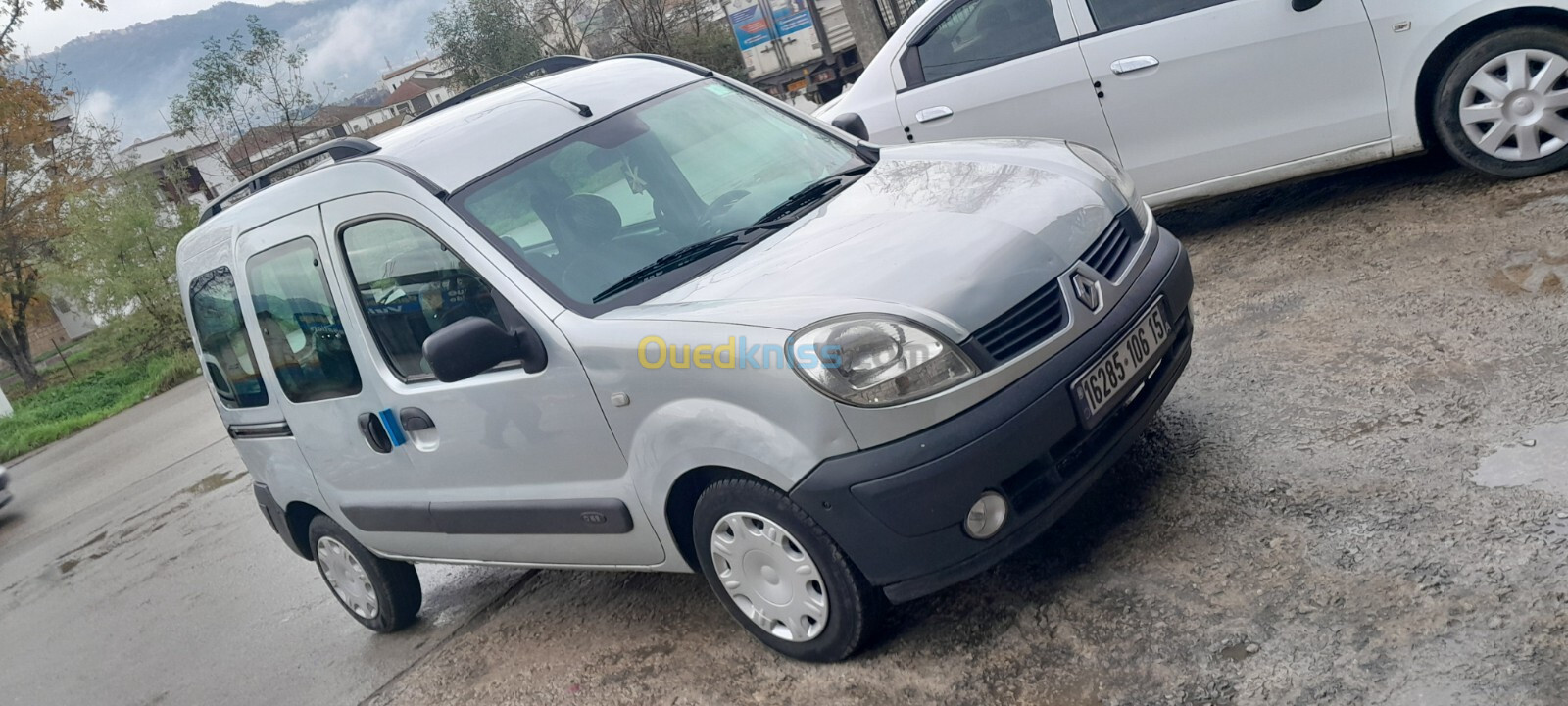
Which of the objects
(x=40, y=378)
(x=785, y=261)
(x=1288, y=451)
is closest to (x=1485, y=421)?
(x=1288, y=451)

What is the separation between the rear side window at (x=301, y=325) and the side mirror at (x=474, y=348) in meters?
1.09

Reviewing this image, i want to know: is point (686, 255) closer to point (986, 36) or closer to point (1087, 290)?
point (1087, 290)

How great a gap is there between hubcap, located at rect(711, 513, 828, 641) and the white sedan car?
7.29 feet

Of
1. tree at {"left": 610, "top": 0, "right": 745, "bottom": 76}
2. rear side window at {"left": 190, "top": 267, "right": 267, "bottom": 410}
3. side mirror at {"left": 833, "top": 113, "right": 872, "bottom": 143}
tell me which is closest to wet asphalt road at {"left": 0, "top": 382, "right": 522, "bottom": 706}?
rear side window at {"left": 190, "top": 267, "right": 267, "bottom": 410}

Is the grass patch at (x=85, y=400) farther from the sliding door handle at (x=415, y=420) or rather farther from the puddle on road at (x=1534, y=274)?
the puddle on road at (x=1534, y=274)

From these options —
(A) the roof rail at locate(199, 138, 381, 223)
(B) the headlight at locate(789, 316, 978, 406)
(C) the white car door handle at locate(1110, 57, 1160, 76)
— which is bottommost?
(B) the headlight at locate(789, 316, 978, 406)

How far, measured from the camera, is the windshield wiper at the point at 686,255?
3.72m

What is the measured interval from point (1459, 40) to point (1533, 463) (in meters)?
2.70

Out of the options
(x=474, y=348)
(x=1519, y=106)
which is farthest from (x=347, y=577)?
(x=1519, y=106)

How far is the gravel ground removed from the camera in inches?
112

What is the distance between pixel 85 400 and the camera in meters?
25.6

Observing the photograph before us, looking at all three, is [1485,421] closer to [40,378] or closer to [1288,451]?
[1288,451]

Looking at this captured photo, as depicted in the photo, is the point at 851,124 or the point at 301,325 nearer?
the point at 301,325

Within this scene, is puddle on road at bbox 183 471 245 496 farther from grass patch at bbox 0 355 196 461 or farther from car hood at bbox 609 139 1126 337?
grass patch at bbox 0 355 196 461
